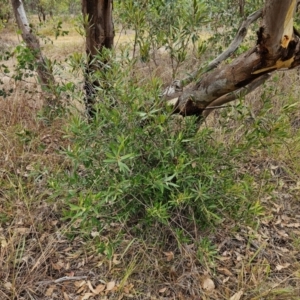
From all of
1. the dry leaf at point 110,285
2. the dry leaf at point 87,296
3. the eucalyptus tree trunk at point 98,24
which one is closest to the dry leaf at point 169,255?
the dry leaf at point 110,285

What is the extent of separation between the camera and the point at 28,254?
76.2 inches

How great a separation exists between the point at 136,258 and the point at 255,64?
120cm

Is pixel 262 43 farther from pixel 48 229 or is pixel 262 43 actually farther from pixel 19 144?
pixel 19 144

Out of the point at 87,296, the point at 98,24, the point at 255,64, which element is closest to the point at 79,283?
the point at 87,296

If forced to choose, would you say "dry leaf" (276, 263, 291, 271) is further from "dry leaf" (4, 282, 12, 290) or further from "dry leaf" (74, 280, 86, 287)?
"dry leaf" (4, 282, 12, 290)

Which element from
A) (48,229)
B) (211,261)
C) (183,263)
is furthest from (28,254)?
(211,261)

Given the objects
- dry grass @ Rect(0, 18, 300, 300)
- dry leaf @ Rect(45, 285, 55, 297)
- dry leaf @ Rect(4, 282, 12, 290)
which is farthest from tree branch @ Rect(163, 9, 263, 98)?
dry leaf @ Rect(4, 282, 12, 290)

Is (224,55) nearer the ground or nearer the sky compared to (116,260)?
nearer the sky

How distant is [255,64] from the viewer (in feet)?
5.32

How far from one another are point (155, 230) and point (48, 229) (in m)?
0.69

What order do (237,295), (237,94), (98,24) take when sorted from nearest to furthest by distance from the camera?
(237,295) → (237,94) → (98,24)

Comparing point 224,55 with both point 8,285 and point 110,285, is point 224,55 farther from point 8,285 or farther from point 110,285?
point 8,285

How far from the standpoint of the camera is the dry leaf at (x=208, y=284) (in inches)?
70.1

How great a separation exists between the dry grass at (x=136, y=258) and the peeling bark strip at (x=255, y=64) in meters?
0.41
